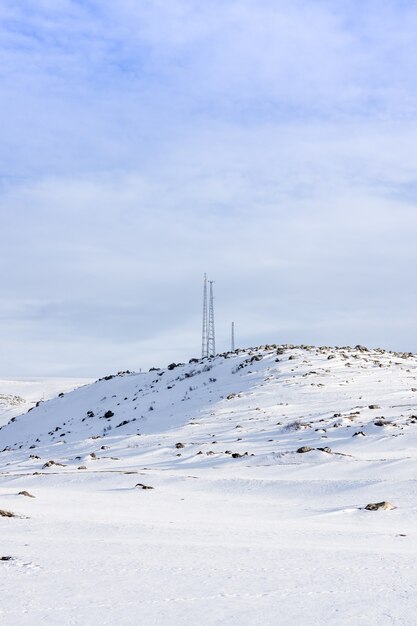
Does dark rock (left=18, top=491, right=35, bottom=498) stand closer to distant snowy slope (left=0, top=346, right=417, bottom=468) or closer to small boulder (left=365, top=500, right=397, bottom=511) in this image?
small boulder (left=365, top=500, right=397, bottom=511)

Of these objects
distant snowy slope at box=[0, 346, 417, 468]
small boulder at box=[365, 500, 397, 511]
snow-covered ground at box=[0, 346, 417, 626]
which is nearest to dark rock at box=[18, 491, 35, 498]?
snow-covered ground at box=[0, 346, 417, 626]

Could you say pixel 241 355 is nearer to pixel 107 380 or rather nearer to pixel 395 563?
pixel 107 380

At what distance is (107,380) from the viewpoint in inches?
1426

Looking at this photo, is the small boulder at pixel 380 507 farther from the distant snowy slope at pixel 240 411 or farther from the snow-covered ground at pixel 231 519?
the distant snowy slope at pixel 240 411

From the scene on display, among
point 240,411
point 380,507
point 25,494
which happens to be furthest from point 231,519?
point 240,411

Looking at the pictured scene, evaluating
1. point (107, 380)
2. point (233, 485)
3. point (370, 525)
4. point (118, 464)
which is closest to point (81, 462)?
point (118, 464)

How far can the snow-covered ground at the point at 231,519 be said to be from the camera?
4.24 m

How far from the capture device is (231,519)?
25.8ft

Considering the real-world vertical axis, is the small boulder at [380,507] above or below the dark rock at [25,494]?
below

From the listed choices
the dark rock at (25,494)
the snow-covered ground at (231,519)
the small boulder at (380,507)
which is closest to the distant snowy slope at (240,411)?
the snow-covered ground at (231,519)

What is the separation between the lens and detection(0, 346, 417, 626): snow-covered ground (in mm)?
4242

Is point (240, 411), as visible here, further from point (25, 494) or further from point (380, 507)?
point (380, 507)

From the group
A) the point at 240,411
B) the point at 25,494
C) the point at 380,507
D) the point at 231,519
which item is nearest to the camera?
the point at 231,519

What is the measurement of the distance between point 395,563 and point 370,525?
2.06 metres
